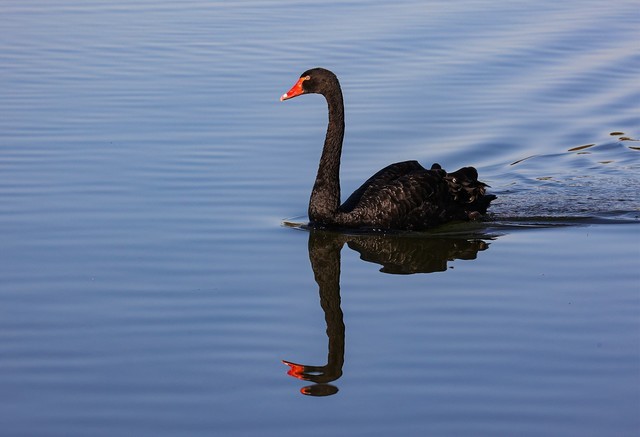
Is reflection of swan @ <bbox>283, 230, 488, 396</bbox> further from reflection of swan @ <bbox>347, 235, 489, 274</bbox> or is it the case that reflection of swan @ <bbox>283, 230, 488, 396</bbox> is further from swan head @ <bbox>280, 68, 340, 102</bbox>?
swan head @ <bbox>280, 68, 340, 102</bbox>

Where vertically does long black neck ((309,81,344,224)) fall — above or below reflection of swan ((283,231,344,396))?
above

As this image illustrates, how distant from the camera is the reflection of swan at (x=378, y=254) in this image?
285 inches

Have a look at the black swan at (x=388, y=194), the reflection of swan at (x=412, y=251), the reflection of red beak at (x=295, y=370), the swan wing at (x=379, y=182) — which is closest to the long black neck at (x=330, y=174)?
the black swan at (x=388, y=194)

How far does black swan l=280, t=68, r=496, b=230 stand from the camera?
876 cm

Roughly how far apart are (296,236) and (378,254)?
27.4 inches

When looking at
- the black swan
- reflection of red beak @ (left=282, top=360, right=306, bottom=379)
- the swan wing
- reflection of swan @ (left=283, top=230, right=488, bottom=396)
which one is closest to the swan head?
the black swan

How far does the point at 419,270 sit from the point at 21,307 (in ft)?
8.75

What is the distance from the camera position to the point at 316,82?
9.19 m

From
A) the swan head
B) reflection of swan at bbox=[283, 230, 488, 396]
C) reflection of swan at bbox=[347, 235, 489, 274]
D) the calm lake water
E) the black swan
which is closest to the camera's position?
the calm lake water

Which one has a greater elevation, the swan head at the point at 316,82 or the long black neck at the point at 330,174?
the swan head at the point at 316,82

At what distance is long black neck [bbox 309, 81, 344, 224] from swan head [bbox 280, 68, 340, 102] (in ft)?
0.12

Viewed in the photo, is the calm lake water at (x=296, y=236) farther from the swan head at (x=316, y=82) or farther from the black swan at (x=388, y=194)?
the swan head at (x=316, y=82)

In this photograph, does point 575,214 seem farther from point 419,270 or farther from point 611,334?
point 611,334

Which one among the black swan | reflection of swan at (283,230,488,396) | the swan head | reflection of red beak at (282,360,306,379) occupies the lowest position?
reflection of red beak at (282,360,306,379)
